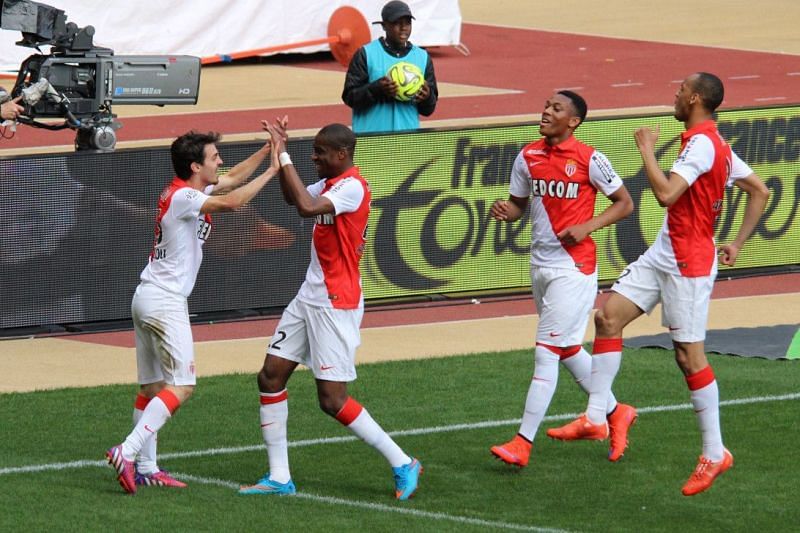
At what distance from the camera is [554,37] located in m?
33.9

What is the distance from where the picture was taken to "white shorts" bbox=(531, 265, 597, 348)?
32.4ft

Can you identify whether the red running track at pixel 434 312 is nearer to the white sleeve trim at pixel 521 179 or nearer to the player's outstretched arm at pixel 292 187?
the white sleeve trim at pixel 521 179

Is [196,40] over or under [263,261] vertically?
over

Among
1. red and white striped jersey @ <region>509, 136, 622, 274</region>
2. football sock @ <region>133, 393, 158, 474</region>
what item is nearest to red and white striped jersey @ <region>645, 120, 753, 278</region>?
red and white striped jersey @ <region>509, 136, 622, 274</region>

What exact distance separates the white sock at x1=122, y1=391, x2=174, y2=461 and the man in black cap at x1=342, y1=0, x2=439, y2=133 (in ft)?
17.3

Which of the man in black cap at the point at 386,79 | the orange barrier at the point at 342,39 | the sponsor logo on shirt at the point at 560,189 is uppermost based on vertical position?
the orange barrier at the point at 342,39

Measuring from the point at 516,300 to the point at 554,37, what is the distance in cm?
1953

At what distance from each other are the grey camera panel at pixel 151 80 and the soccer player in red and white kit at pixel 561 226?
20.9 feet

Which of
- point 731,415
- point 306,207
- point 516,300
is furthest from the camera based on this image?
point 516,300

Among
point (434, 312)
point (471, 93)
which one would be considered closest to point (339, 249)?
point (434, 312)

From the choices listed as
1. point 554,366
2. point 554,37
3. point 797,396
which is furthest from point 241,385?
point 554,37

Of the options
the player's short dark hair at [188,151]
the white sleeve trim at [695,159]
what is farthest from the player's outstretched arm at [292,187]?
the white sleeve trim at [695,159]

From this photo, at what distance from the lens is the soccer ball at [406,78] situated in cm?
1395

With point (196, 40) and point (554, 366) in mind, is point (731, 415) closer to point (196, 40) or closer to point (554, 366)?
point (554, 366)
